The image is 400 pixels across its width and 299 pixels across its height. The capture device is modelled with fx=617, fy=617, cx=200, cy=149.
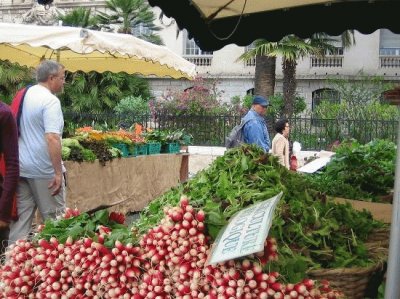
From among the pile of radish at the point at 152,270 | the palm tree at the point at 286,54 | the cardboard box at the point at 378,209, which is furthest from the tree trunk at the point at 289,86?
the pile of radish at the point at 152,270

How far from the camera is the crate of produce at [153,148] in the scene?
32.3ft

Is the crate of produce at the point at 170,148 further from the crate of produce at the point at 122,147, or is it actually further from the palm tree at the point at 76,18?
the palm tree at the point at 76,18

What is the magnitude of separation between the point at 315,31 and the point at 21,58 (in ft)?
20.1

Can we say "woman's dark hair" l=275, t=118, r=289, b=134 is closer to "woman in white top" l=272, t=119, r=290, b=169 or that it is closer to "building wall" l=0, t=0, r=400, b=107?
"woman in white top" l=272, t=119, r=290, b=169

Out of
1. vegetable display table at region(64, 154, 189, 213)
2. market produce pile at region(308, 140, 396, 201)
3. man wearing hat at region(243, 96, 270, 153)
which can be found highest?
man wearing hat at region(243, 96, 270, 153)

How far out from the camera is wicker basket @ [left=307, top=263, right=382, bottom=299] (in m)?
2.43

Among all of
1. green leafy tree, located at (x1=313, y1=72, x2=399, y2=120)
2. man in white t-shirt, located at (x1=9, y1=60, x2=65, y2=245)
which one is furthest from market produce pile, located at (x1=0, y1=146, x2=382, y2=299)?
green leafy tree, located at (x1=313, y1=72, x2=399, y2=120)

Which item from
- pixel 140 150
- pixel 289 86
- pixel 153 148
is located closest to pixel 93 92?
pixel 289 86

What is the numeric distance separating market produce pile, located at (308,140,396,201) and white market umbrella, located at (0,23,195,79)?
3.64 metres

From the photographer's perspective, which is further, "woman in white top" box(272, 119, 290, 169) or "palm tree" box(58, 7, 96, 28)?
"palm tree" box(58, 7, 96, 28)

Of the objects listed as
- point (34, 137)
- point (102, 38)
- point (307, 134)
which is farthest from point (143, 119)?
point (34, 137)

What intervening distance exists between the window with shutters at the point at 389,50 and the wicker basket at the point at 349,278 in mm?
25930

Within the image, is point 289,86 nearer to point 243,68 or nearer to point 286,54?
point 286,54

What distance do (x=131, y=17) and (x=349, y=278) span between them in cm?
2571
